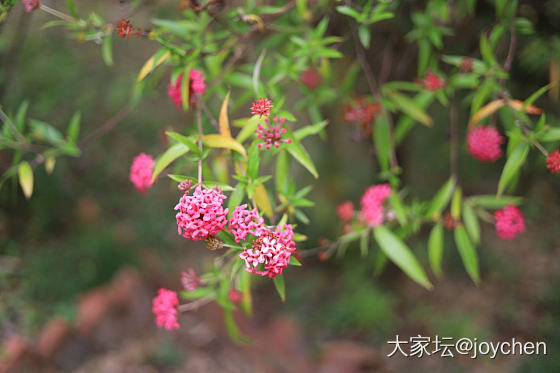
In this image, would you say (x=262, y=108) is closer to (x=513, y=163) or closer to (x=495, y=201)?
(x=513, y=163)

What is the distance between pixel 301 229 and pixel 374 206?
192 centimetres

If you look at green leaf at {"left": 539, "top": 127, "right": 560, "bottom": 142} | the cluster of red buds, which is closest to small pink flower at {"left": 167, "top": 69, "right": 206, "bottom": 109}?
the cluster of red buds

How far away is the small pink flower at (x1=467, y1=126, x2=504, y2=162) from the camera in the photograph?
133 centimetres

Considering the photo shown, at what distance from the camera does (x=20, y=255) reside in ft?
9.07

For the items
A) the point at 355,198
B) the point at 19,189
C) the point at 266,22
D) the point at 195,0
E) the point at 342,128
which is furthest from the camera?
the point at 342,128

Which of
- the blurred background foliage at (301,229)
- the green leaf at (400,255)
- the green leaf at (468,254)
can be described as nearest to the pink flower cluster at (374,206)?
the green leaf at (400,255)

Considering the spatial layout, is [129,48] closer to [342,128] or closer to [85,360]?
[342,128]

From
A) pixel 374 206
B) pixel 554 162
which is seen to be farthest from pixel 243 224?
pixel 554 162

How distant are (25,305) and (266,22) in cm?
219

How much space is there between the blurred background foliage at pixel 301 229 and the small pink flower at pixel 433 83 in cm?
71

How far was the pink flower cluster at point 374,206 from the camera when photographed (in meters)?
1.37

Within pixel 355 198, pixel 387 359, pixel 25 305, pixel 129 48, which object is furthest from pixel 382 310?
pixel 129 48

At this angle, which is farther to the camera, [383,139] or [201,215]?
[383,139]

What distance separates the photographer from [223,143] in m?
1.06
